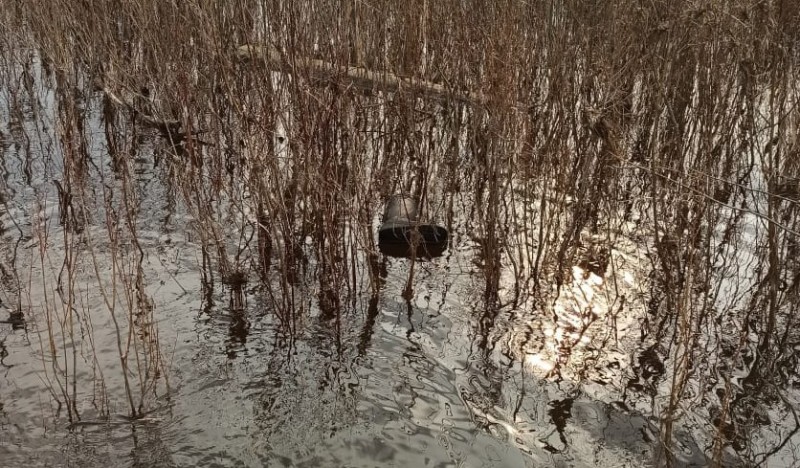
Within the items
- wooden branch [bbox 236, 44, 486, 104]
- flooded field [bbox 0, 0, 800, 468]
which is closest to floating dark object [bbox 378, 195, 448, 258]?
flooded field [bbox 0, 0, 800, 468]

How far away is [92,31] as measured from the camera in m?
5.76

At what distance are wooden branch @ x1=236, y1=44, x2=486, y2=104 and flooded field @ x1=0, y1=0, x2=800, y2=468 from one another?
0.03 metres

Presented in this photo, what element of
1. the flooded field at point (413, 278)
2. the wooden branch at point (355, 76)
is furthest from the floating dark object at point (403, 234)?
the wooden branch at point (355, 76)

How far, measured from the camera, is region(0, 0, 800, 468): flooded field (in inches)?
112

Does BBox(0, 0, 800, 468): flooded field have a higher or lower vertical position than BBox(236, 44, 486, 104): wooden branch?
lower

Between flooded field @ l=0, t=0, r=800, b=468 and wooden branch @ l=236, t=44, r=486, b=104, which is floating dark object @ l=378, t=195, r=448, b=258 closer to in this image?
flooded field @ l=0, t=0, r=800, b=468

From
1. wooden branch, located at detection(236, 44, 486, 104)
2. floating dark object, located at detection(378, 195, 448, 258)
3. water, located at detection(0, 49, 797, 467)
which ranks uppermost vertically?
wooden branch, located at detection(236, 44, 486, 104)

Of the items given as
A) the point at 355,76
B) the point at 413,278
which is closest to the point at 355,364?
the point at 413,278

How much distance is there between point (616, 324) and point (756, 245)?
116 centimetres

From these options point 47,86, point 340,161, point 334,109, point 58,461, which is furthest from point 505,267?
point 47,86

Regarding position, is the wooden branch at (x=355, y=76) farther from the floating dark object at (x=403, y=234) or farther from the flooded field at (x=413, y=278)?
the floating dark object at (x=403, y=234)

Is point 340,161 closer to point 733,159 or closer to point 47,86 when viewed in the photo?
point 733,159

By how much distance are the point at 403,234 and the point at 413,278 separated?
26cm

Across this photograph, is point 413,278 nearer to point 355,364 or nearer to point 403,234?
point 403,234
